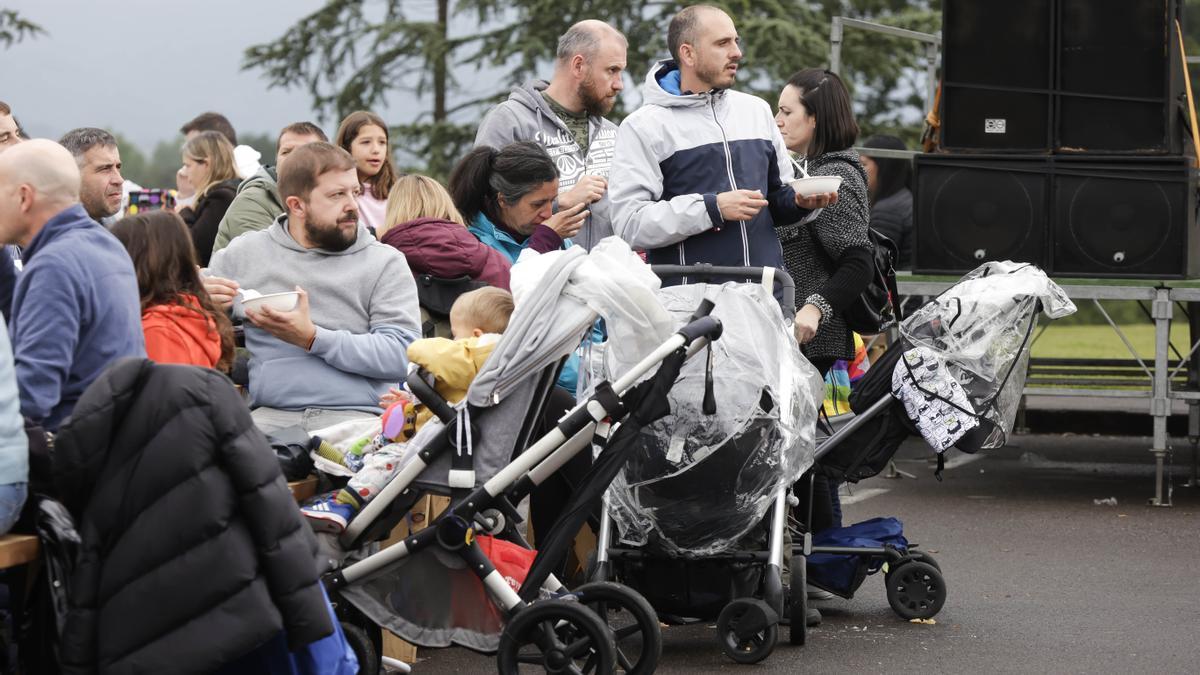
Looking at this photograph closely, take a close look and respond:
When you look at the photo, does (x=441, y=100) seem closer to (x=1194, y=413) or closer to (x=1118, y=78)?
(x=1118, y=78)

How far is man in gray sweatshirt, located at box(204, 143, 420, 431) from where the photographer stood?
5.65m

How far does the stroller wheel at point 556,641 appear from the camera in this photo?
5.00 meters

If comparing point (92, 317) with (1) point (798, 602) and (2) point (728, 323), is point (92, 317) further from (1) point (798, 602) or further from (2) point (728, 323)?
(1) point (798, 602)

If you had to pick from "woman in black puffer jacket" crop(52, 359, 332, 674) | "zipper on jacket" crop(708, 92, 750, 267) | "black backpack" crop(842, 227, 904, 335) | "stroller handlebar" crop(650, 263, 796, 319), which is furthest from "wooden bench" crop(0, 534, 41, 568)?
"black backpack" crop(842, 227, 904, 335)

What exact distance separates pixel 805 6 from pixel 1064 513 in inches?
532

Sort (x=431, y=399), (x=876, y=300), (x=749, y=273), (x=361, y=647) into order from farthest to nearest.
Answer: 1. (x=876, y=300)
2. (x=749, y=273)
3. (x=361, y=647)
4. (x=431, y=399)

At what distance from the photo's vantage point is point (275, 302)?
545cm

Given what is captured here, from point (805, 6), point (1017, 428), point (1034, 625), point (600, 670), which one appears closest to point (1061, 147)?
point (1017, 428)

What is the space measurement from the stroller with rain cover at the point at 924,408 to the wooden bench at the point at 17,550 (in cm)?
310

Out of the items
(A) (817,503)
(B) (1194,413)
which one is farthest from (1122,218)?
(A) (817,503)

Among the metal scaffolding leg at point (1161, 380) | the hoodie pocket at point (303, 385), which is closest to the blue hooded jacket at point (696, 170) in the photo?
the hoodie pocket at point (303, 385)

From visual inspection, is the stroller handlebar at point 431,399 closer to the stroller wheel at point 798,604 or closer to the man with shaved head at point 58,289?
the man with shaved head at point 58,289

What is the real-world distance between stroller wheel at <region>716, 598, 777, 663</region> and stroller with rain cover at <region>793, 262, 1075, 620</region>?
75 cm

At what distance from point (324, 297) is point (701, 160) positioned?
1.70 metres
